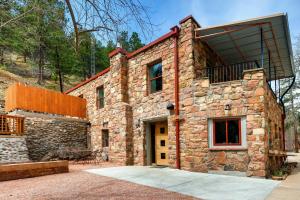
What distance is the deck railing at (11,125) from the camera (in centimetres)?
1198

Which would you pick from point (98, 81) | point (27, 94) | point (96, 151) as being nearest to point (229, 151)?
point (96, 151)

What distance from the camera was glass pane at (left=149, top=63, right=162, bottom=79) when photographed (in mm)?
10684

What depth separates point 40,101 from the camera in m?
13.2

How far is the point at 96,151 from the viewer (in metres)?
13.2

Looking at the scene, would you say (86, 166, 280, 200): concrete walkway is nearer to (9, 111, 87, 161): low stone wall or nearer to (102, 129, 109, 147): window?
(102, 129, 109, 147): window

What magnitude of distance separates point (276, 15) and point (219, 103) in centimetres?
331

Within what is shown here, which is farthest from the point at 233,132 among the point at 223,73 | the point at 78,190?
the point at 78,190

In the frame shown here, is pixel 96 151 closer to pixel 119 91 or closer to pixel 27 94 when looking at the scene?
pixel 119 91

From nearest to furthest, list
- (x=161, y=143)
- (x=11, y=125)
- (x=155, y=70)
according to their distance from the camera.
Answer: (x=161, y=143) → (x=155, y=70) → (x=11, y=125)

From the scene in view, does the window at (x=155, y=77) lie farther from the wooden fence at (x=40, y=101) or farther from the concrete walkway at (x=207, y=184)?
the wooden fence at (x=40, y=101)

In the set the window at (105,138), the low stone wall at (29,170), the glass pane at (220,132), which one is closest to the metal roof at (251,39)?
the glass pane at (220,132)

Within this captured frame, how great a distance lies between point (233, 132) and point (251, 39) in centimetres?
397

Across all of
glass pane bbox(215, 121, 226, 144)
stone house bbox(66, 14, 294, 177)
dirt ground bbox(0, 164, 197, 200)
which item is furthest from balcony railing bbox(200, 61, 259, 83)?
dirt ground bbox(0, 164, 197, 200)

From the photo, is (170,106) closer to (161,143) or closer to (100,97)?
(161,143)
